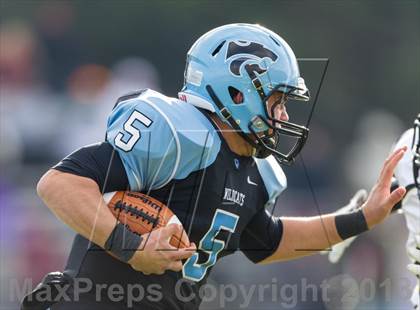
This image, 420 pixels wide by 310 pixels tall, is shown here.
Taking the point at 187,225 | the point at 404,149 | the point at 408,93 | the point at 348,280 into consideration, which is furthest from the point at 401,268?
the point at 408,93

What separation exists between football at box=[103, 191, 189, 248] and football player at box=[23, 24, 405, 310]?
0.04 metres

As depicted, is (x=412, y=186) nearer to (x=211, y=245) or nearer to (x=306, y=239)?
(x=306, y=239)

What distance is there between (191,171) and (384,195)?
929 millimetres

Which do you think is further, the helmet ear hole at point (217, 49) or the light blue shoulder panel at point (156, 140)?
the helmet ear hole at point (217, 49)

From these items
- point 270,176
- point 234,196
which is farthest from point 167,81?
point 234,196

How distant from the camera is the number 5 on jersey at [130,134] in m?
3.41

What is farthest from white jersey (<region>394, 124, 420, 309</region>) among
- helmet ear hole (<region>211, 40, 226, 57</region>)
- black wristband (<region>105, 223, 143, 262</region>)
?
black wristband (<region>105, 223, 143, 262</region>)

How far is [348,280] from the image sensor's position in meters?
7.41

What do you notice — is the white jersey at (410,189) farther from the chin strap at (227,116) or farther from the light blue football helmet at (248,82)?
the chin strap at (227,116)

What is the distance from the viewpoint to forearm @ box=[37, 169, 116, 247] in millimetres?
3293

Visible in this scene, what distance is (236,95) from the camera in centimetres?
382

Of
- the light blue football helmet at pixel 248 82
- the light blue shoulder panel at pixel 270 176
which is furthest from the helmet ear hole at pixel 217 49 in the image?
the light blue shoulder panel at pixel 270 176

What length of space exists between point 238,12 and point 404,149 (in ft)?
32.4

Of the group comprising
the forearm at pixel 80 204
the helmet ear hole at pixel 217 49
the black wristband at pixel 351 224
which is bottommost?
the black wristband at pixel 351 224
